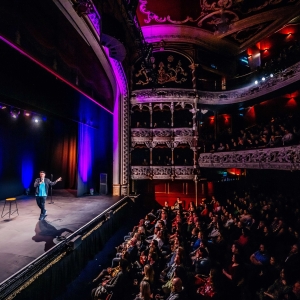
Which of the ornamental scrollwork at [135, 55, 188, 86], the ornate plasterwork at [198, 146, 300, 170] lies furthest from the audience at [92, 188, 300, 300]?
the ornamental scrollwork at [135, 55, 188, 86]

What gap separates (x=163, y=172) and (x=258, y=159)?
17.4ft

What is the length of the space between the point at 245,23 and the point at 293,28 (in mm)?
2687

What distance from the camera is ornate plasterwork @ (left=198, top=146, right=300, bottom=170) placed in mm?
8297

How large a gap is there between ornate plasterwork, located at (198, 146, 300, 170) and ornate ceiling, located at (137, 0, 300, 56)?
17.8 feet

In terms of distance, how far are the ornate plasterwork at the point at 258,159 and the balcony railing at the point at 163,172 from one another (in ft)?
3.02

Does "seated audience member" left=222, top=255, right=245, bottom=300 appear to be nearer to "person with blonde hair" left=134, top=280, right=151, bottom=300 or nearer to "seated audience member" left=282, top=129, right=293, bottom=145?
"person with blonde hair" left=134, top=280, right=151, bottom=300

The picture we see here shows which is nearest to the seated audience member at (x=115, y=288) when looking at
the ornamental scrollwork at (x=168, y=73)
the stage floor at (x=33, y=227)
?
the stage floor at (x=33, y=227)

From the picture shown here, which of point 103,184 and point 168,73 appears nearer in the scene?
point 103,184

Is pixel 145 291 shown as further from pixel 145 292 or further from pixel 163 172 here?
pixel 163 172

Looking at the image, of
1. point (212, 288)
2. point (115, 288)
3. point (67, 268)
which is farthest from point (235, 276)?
point (67, 268)

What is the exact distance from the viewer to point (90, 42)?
387 inches

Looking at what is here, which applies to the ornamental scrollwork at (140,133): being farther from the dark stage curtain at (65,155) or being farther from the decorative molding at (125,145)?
the dark stage curtain at (65,155)

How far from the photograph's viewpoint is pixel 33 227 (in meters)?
6.65

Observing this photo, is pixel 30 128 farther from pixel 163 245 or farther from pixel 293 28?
pixel 293 28
